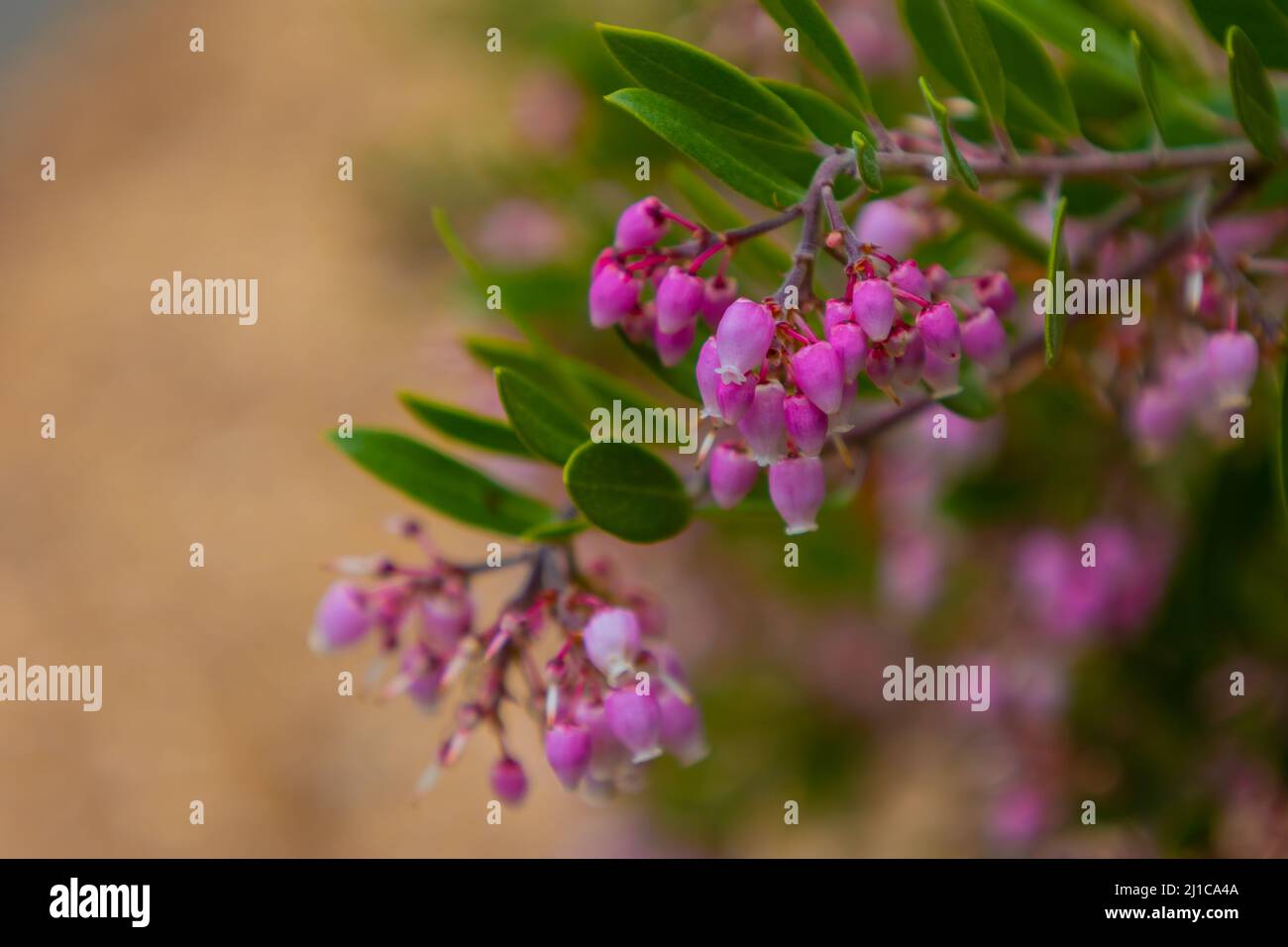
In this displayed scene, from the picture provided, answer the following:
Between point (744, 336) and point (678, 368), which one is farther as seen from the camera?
point (678, 368)

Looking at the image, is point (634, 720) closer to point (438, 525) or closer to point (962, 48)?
point (962, 48)

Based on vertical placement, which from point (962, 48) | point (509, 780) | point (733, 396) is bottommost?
point (509, 780)

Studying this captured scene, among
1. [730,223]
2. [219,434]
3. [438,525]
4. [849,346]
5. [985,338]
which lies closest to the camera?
[849,346]

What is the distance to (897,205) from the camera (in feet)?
2.72

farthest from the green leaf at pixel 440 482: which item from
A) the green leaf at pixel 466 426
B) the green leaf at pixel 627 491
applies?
the green leaf at pixel 627 491

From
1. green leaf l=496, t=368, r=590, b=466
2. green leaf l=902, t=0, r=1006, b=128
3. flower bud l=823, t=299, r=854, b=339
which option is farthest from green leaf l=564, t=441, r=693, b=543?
green leaf l=902, t=0, r=1006, b=128

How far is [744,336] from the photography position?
60 cm

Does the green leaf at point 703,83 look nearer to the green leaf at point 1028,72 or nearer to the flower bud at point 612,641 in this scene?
the green leaf at point 1028,72

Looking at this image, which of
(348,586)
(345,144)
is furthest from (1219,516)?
(345,144)

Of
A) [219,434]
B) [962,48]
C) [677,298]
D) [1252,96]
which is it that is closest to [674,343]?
[677,298]

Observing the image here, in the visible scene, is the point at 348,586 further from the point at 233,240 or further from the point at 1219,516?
the point at 233,240

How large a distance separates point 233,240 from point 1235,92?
14.8 ft

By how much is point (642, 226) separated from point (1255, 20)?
16.4 inches

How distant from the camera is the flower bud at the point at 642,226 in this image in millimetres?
687
